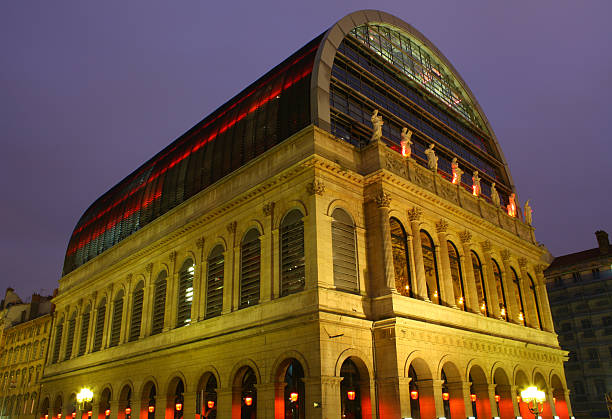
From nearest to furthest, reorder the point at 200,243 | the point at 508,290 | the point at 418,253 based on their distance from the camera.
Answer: the point at 418,253 < the point at 200,243 < the point at 508,290

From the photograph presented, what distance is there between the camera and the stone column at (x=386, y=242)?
29.0m

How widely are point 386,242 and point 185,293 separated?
16310 mm

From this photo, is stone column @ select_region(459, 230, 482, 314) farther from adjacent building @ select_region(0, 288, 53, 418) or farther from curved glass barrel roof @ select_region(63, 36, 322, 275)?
adjacent building @ select_region(0, 288, 53, 418)

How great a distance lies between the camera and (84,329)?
2004 inches

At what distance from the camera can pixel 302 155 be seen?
30.7 meters

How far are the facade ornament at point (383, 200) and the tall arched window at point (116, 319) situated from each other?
26.7 meters

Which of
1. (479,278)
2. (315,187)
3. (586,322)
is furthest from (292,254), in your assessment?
(586,322)

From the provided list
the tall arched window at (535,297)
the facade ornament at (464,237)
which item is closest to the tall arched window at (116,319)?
the facade ornament at (464,237)

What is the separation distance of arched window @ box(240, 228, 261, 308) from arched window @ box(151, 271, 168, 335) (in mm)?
10312

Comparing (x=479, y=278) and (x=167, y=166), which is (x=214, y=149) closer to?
(x=167, y=166)

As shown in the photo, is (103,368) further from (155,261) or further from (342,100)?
(342,100)

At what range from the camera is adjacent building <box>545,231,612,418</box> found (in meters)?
63.8

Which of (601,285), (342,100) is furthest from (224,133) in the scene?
(601,285)

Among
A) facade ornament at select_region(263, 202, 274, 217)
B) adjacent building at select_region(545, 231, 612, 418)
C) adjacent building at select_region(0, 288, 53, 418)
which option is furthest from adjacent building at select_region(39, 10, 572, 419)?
adjacent building at select_region(545, 231, 612, 418)
